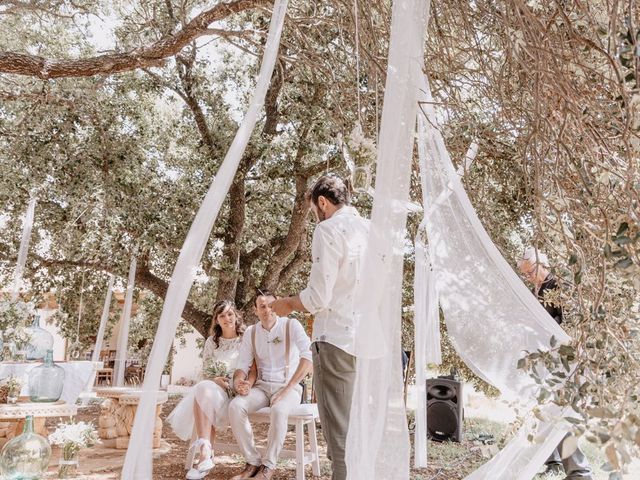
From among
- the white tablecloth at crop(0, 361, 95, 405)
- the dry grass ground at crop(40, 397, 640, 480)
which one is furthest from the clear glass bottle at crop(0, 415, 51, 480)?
the white tablecloth at crop(0, 361, 95, 405)

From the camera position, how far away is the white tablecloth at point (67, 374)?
4.71 metres

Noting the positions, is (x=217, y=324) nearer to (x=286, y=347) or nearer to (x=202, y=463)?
(x=286, y=347)

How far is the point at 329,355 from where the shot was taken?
256 centimetres

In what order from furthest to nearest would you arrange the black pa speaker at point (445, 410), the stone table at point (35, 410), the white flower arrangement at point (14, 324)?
1. the black pa speaker at point (445, 410)
2. the white flower arrangement at point (14, 324)
3. the stone table at point (35, 410)

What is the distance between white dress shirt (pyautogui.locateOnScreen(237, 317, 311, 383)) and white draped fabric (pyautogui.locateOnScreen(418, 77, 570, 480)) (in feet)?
6.10

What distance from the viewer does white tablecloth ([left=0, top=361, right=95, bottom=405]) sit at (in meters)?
4.71

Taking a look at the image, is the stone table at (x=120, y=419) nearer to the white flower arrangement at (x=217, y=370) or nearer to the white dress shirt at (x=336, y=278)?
the white flower arrangement at (x=217, y=370)

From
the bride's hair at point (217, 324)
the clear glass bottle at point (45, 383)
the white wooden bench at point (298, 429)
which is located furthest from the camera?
the bride's hair at point (217, 324)

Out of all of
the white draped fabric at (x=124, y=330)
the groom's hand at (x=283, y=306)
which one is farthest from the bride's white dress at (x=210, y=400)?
the white draped fabric at (x=124, y=330)

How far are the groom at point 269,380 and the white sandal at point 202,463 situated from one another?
0.24m

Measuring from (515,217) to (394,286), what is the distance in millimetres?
4398

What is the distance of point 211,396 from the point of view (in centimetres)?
398

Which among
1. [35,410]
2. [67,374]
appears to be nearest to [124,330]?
[67,374]

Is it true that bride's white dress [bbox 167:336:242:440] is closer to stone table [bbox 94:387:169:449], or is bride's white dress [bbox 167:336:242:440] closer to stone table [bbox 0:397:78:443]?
stone table [bbox 0:397:78:443]
